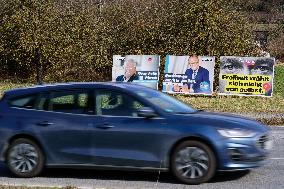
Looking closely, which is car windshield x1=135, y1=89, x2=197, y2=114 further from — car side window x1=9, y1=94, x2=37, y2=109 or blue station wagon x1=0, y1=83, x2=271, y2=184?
car side window x1=9, y1=94, x2=37, y2=109

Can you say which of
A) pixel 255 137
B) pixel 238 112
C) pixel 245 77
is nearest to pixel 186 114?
pixel 255 137

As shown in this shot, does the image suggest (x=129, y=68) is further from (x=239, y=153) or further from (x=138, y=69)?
(x=239, y=153)

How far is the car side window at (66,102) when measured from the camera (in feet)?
28.7

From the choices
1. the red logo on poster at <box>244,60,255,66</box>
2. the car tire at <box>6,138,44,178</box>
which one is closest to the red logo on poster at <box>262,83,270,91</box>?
the red logo on poster at <box>244,60,255,66</box>

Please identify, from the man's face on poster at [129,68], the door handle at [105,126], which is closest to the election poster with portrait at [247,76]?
the man's face on poster at [129,68]

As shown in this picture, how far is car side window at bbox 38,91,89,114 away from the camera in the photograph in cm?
875

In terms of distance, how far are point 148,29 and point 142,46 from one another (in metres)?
1.15

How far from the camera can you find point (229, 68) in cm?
2467

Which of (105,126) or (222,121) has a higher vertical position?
(222,121)

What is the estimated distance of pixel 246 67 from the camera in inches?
959

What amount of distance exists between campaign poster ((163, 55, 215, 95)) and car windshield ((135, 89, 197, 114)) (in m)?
15.5

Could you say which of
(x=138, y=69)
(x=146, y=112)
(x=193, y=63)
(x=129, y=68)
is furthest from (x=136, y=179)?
(x=129, y=68)

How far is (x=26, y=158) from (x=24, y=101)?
0.92 m

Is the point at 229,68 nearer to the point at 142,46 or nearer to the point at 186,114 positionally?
the point at 142,46
